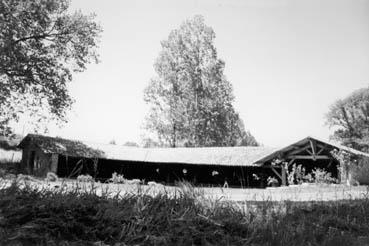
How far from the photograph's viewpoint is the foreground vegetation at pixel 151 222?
→ 3381 millimetres

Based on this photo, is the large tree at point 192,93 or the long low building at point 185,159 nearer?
the long low building at point 185,159

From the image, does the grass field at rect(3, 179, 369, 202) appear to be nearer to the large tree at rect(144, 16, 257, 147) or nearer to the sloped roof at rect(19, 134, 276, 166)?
the sloped roof at rect(19, 134, 276, 166)

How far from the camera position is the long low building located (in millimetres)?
24047

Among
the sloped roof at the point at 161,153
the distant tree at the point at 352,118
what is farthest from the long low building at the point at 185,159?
the distant tree at the point at 352,118

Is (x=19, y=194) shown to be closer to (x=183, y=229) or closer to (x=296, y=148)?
(x=183, y=229)

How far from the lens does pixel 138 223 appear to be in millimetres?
3693

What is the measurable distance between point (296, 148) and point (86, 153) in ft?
47.9

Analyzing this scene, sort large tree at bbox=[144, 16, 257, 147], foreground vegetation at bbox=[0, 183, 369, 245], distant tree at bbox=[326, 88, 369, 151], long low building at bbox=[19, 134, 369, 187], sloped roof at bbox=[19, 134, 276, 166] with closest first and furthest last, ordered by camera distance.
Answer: foreground vegetation at bbox=[0, 183, 369, 245] → long low building at bbox=[19, 134, 369, 187] → sloped roof at bbox=[19, 134, 276, 166] → large tree at bbox=[144, 16, 257, 147] → distant tree at bbox=[326, 88, 369, 151]

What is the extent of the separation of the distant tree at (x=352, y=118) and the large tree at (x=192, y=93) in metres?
19.8

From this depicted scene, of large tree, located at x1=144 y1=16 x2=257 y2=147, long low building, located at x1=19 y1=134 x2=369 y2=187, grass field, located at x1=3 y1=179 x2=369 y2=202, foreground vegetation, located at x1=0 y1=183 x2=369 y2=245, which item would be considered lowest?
foreground vegetation, located at x1=0 y1=183 x2=369 y2=245

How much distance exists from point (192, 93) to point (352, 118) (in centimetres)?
2671

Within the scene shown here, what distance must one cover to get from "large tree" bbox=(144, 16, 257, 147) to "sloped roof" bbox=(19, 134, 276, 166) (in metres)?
8.92

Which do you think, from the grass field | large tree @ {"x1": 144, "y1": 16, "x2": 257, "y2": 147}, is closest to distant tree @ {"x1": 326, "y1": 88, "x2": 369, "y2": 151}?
large tree @ {"x1": 144, "y1": 16, "x2": 257, "y2": 147}

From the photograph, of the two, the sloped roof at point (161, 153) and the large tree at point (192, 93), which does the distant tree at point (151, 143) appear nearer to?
the large tree at point (192, 93)
